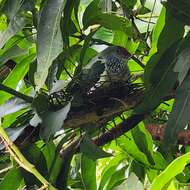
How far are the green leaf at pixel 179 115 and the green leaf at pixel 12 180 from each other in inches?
8.1

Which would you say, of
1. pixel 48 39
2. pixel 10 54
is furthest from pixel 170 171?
pixel 10 54

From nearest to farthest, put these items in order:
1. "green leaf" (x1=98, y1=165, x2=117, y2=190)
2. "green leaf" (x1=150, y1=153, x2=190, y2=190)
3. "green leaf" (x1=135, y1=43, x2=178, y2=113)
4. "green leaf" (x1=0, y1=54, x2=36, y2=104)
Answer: "green leaf" (x1=150, y1=153, x2=190, y2=190) < "green leaf" (x1=135, y1=43, x2=178, y2=113) < "green leaf" (x1=0, y1=54, x2=36, y2=104) < "green leaf" (x1=98, y1=165, x2=117, y2=190)

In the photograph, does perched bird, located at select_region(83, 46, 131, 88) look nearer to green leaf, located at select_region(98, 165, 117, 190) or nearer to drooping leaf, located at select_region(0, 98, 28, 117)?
drooping leaf, located at select_region(0, 98, 28, 117)

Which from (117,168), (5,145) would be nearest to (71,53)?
(5,145)

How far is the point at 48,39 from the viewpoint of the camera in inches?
22.1

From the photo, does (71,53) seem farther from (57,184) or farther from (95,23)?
(57,184)

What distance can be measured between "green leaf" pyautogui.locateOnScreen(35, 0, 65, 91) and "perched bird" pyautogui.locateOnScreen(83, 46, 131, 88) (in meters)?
0.12

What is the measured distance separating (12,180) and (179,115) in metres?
0.24

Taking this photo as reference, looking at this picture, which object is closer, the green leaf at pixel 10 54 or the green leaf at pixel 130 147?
the green leaf at pixel 10 54

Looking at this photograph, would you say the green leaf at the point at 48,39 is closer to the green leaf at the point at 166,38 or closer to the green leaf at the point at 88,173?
the green leaf at the point at 166,38

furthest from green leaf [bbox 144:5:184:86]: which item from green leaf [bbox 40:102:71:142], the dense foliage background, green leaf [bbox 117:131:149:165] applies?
green leaf [bbox 117:131:149:165]

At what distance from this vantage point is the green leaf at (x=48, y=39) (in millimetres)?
550

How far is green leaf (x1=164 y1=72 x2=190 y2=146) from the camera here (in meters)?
0.59

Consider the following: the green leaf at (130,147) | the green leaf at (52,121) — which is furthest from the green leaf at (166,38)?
the green leaf at (130,147)
